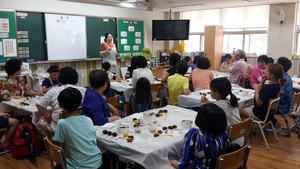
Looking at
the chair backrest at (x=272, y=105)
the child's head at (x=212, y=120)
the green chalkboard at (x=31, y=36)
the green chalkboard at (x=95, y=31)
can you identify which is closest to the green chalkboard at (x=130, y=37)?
the green chalkboard at (x=95, y=31)

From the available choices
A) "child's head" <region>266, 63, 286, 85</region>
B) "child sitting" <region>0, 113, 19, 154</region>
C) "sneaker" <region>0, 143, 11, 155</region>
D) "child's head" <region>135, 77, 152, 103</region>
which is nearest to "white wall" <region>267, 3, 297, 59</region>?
"child's head" <region>266, 63, 286, 85</region>

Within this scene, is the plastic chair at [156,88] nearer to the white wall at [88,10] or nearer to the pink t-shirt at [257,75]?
the pink t-shirt at [257,75]

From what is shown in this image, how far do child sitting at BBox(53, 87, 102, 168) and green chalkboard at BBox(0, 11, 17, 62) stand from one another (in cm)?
441

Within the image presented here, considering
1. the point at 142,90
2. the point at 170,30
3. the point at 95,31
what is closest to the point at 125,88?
the point at 142,90

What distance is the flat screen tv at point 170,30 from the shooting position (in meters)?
9.01

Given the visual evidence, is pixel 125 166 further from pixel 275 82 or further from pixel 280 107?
pixel 280 107

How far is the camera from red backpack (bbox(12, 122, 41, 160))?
11.5 ft

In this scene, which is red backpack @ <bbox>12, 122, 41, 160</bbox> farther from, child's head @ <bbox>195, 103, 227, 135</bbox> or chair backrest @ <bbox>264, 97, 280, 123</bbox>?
chair backrest @ <bbox>264, 97, 280, 123</bbox>

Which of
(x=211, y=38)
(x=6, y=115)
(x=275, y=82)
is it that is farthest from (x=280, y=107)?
(x=211, y=38)

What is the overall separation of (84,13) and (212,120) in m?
6.28

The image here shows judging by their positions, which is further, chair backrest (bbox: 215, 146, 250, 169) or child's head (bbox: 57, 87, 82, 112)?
child's head (bbox: 57, 87, 82, 112)

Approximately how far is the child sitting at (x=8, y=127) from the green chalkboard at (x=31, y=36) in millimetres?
2779

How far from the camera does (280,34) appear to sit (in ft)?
25.4

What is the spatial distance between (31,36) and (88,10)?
1.85 m
